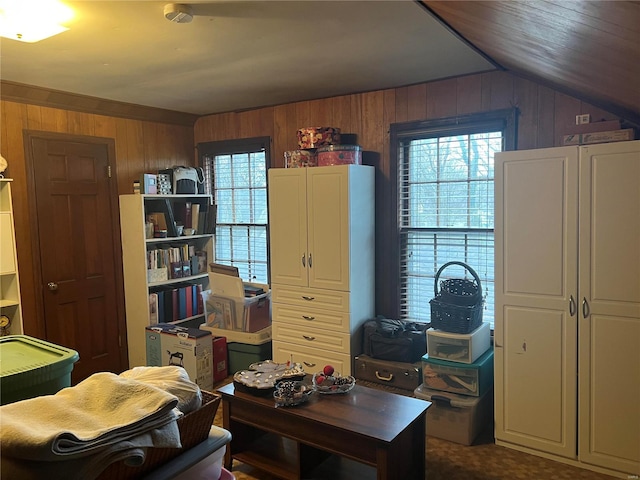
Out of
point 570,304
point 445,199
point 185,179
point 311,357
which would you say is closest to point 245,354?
point 311,357

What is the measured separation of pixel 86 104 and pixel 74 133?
10.1 inches

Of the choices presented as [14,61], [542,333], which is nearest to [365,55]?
[542,333]

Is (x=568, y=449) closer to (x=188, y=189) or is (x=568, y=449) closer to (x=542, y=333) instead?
(x=542, y=333)

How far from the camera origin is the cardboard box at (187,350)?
3.85 meters

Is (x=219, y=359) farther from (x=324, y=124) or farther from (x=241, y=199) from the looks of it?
(x=324, y=124)

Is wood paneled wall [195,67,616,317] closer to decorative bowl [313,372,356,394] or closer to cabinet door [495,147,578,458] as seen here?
cabinet door [495,147,578,458]

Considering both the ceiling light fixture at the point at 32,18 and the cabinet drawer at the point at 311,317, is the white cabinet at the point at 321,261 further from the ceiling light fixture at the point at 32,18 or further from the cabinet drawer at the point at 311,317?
the ceiling light fixture at the point at 32,18

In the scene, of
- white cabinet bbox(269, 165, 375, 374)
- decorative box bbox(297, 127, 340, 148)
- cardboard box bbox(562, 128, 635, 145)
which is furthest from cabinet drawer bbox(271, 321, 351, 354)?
cardboard box bbox(562, 128, 635, 145)

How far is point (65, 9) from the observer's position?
212 centimetres

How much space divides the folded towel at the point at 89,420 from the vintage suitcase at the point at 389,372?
8.71 feet

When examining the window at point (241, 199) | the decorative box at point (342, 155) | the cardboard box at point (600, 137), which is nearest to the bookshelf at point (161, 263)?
the window at point (241, 199)

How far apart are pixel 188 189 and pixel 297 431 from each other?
9.11ft

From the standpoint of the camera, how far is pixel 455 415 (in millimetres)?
3057

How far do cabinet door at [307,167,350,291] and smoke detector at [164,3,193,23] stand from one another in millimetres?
1672
